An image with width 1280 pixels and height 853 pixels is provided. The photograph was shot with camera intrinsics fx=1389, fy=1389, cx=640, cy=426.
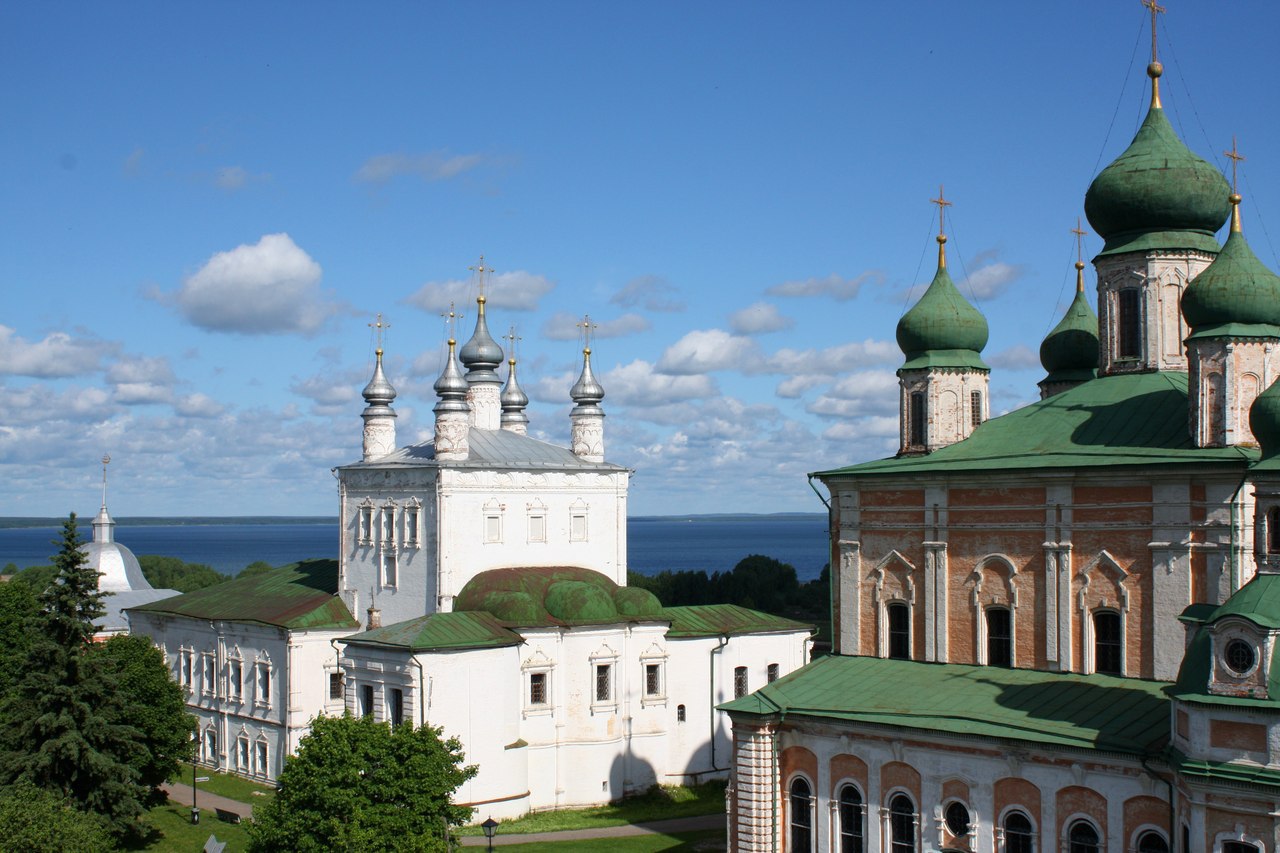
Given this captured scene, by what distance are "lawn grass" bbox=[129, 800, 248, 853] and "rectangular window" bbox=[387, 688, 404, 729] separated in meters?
3.97

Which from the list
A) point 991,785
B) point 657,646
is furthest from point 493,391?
point 991,785

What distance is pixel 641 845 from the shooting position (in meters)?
29.4

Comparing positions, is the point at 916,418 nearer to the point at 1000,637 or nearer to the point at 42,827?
the point at 1000,637

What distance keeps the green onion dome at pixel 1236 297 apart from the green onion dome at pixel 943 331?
6.53 m

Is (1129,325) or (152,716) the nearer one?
(1129,325)

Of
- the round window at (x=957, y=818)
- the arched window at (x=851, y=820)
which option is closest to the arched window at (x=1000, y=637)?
the round window at (x=957, y=818)

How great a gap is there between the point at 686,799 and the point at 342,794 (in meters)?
13.2

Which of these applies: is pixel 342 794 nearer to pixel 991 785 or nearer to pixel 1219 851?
pixel 991 785

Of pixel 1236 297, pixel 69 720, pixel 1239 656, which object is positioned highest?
pixel 1236 297

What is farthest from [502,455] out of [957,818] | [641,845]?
[957,818]

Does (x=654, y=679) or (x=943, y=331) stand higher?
(x=943, y=331)

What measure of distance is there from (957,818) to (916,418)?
982cm

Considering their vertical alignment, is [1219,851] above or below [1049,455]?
below

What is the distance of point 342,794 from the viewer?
22969 millimetres
